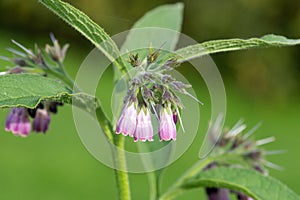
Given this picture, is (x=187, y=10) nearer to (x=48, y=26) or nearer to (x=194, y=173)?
(x=48, y=26)

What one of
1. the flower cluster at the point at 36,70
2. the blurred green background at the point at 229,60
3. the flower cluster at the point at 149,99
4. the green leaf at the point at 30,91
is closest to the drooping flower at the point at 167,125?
the flower cluster at the point at 149,99

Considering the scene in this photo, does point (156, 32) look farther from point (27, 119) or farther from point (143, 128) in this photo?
point (143, 128)

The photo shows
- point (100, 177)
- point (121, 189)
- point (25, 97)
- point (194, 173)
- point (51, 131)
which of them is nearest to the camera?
point (25, 97)

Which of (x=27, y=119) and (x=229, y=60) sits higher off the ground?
(x=229, y=60)

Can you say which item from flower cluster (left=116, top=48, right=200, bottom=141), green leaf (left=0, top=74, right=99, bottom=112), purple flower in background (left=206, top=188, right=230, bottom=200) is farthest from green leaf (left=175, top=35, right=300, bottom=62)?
purple flower in background (left=206, top=188, right=230, bottom=200)

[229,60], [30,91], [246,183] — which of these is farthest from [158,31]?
[229,60]

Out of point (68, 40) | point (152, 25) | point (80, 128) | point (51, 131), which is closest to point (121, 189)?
point (80, 128)
